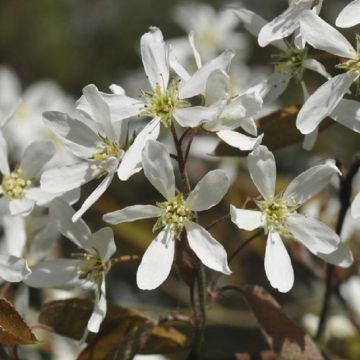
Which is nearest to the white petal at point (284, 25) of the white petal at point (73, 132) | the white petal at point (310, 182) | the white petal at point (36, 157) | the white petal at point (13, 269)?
the white petal at point (310, 182)

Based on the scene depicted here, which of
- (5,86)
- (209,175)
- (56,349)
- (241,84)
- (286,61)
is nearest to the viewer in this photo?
(209,175)

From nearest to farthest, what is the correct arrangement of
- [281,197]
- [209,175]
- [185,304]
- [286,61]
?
1. [209,175]
2. [281,197]
3. [286,61]
4. [185,304]

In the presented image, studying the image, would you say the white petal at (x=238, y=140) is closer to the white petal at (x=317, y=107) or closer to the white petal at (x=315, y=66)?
the white petal at (x=317, y=107)

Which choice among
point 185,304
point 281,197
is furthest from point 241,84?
point 281,197

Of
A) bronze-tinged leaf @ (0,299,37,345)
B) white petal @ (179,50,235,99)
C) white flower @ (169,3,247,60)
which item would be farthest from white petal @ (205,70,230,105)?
white flower @ (169,3,247,60)

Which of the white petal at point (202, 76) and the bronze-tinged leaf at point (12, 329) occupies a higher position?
the white petal at point (202, 76)

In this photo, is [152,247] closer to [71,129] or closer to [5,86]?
[71,129]

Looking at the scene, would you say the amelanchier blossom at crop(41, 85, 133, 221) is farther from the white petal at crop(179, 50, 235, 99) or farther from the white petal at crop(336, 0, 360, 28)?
the white petal at crop(336, 0, 360, 28)
